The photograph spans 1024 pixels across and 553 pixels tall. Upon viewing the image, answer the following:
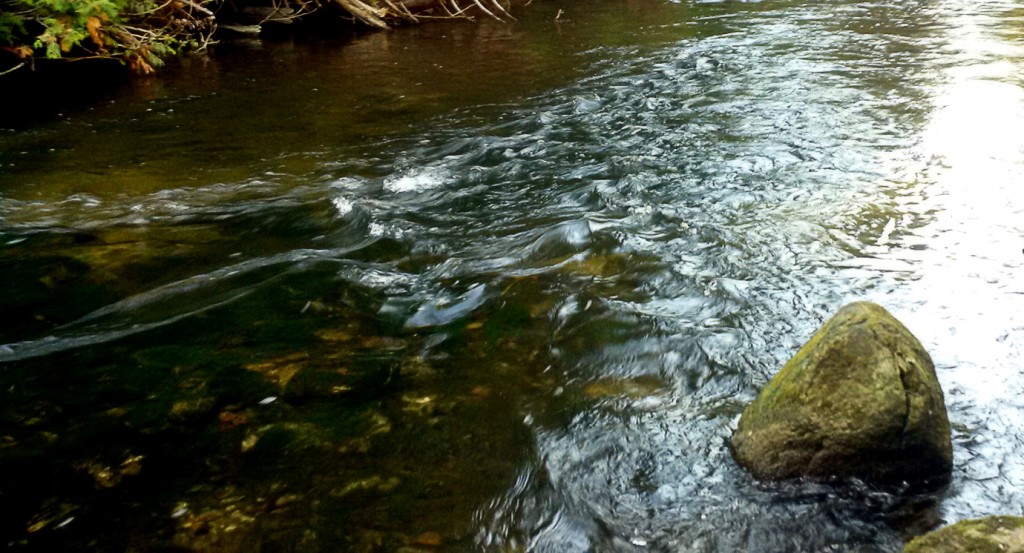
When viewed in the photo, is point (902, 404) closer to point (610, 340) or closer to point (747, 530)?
point (747, 530)

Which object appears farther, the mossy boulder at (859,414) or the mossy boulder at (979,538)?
the mossy boulder at (859,414)

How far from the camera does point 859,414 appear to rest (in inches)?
116

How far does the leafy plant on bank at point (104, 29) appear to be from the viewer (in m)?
9.54

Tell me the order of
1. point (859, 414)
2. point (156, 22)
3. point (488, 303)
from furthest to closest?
point (156, 22), point (488, 303), point (859, 414)

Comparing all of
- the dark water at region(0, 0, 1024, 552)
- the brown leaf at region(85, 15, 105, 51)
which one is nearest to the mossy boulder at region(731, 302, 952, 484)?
the dark water at region(0, 0, 1024, 552)

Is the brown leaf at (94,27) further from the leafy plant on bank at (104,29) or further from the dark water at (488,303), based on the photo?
the dark water at (488,303)

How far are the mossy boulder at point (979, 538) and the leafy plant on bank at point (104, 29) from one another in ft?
33.7

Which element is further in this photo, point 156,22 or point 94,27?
point 156,22

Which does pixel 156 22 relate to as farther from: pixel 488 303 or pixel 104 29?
pixel 488 303

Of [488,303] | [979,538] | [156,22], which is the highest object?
[156,22]

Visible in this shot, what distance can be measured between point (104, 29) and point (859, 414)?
11131 mm

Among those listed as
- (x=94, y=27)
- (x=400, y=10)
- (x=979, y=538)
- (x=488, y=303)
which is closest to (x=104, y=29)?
(x=94, y=27)

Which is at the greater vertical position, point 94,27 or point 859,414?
point 94,27

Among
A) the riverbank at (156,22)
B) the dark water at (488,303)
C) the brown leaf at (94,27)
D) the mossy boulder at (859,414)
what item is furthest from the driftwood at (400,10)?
the mossy boulder at (859,414)
